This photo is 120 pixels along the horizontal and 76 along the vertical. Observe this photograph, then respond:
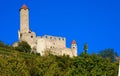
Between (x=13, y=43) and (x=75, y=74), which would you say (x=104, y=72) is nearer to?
(x=75, y=74)

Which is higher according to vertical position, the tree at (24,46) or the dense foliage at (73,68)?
the tree at (24,46)

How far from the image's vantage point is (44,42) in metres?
89.8

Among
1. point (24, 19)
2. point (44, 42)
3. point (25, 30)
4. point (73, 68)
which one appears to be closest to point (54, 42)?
point (44, 42)

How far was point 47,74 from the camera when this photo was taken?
137ft

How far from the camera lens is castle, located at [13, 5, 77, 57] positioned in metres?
87.6

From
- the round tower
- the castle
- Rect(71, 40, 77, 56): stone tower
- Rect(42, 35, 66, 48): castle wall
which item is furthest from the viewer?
the round tower

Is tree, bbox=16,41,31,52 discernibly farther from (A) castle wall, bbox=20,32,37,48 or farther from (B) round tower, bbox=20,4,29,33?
(B) round tower, bbox=20,4,29,33

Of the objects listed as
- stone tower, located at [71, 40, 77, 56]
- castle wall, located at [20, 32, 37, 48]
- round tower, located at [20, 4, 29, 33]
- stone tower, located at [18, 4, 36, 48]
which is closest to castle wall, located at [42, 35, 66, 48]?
stone tower, located at [71, 40, 77, 56]

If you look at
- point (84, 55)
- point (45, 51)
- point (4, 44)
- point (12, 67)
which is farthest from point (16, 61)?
point (45, 51)

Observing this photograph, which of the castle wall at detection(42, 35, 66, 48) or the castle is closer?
the castle

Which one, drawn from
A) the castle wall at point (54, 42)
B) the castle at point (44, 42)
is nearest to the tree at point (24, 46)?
the castle at point (44, 42)

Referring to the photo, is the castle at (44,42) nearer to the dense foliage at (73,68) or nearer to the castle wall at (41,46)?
the castle wall at (41,46)

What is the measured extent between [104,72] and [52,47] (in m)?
47.0

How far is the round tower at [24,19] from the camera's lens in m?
93.7
